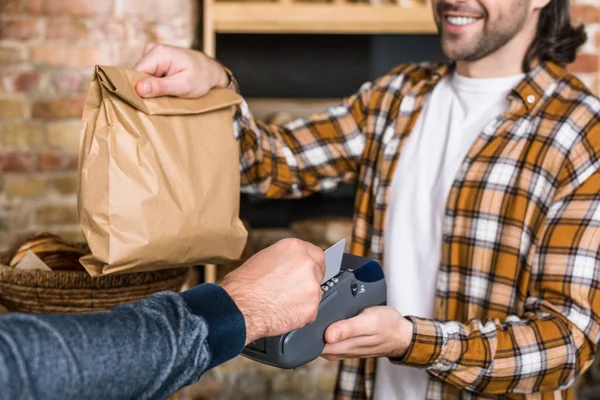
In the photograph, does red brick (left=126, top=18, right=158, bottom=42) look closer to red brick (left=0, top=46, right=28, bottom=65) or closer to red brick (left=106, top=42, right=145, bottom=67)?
red brick (left=106, top=42, right=145, bottom=67)

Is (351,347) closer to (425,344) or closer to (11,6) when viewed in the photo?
(425,344)

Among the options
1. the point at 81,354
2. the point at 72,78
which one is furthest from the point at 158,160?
the point at 72,78

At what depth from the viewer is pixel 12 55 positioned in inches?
78.9

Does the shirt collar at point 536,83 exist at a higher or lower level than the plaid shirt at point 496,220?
higher

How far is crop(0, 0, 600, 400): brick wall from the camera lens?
6.59 ft

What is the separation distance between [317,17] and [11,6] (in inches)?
32.9

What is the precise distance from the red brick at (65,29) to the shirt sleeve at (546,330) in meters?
1.35

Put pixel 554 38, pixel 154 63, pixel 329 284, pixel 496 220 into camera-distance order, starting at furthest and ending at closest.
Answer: pixel 554 38
pixel 496 220
pixel 154 63
pixel 329 284

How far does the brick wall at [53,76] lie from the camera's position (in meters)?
2.01

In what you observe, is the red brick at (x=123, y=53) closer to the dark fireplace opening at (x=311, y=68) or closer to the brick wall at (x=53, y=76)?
the brick wall at (x=53, y=76)

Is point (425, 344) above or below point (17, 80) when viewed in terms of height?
below

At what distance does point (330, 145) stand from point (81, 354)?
0.95 meters

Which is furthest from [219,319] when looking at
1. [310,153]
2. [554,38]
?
[554,38]

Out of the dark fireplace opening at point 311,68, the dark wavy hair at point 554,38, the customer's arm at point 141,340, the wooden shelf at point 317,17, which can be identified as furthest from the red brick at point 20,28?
the customer's arm at point 141,340
